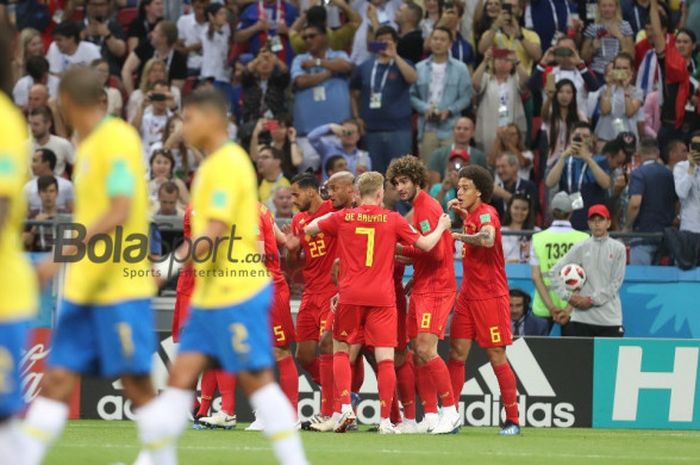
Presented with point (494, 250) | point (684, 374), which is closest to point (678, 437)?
point (684, 374)

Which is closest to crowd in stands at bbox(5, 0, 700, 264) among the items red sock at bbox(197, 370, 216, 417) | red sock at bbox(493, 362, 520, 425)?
red sock at bbox(197, 370, 216, 417)

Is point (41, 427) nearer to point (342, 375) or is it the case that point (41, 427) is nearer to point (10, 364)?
point (10, 364)

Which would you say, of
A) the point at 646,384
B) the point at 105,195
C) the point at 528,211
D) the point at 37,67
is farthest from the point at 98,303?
the point at 37,67

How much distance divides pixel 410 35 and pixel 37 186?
558 cm

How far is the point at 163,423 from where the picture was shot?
7.89 metres

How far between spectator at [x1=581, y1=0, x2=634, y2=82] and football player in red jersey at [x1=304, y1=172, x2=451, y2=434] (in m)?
8.11

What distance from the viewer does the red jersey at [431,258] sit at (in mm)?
13477

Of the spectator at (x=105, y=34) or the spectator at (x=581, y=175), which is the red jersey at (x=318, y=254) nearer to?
the spectator at (x=581, y=175)

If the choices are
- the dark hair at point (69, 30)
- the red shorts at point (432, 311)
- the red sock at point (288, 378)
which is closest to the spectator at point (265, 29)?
the dark hair at point (69, 30)

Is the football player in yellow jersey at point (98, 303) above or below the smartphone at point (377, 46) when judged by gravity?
below

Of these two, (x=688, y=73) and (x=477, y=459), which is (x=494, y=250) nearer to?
(x=477, y=459)

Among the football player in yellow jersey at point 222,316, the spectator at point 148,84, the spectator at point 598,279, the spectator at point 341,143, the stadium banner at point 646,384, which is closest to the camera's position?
the football player in yellow jersey at point 222,316

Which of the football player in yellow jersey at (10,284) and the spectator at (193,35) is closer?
the football player in yellow jersey at (10,284)

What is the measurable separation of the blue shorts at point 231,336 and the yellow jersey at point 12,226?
1.53 m
